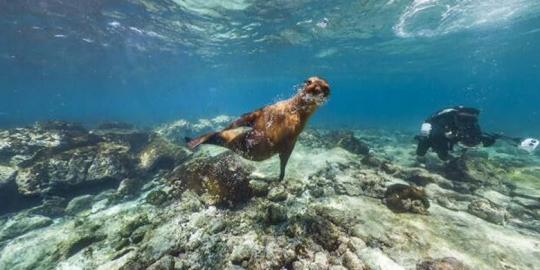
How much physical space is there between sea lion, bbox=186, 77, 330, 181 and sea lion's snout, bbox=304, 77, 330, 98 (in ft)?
0.33

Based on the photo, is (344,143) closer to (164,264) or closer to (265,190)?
(265,190)

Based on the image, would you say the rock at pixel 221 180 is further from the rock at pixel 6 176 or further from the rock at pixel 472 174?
the rock at pixel 472 174

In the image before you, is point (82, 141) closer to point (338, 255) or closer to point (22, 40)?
point (338, 255)

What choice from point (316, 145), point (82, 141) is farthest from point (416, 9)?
point (82, 141)

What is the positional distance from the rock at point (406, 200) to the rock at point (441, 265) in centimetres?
165

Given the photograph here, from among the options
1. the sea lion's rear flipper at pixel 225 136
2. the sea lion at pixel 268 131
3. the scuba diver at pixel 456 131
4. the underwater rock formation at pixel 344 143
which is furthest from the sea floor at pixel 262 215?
the underwater rock formation at pixel 344 143

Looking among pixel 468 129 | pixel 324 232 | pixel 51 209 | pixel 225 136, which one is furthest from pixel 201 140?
pixel 468 129

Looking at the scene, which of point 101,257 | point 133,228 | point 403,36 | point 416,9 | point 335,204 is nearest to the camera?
point 101,257

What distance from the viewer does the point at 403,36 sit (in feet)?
97.3

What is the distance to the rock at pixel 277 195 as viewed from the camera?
5895mm

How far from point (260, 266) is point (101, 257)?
2962 millimetres

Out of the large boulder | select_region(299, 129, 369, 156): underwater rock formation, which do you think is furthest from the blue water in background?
the large boulder

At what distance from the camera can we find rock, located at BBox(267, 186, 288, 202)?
5895 mm

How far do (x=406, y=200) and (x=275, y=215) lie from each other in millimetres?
2755
